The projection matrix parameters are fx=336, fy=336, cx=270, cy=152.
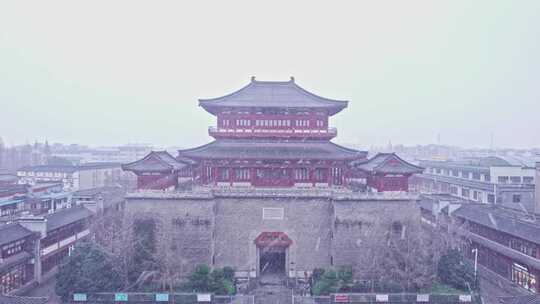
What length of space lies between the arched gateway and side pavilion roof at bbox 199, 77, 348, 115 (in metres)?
10.8

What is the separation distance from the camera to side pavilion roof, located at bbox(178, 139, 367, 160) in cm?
2694

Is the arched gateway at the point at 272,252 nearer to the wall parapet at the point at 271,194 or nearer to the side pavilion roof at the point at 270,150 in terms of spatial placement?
the wall parapet at the point at 271,194

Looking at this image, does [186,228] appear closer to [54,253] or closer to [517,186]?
[54,253]

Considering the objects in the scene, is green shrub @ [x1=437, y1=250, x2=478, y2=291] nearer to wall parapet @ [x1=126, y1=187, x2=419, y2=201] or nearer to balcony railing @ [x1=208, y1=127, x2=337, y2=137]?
wall parapet @ [x1=126, y1=187, x2=419, y2=201]

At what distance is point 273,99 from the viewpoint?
97.9 feet

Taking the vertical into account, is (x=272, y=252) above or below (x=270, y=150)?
below

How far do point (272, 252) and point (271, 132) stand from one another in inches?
395

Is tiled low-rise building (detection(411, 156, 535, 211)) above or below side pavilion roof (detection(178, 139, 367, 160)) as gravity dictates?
below

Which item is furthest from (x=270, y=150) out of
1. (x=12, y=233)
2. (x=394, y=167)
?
(x=12, y=233)

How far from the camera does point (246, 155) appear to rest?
2705cm

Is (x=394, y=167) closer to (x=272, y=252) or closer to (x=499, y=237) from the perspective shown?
(x=499, y=237)

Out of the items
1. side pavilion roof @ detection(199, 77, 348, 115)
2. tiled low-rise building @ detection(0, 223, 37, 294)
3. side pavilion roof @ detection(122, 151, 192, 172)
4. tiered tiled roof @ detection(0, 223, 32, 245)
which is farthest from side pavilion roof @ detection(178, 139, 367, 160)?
tiled low-rise building @ detection(0, 223, 37, 294)

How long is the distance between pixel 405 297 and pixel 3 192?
41511mm

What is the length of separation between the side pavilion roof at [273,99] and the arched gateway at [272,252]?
1076 centimetres
